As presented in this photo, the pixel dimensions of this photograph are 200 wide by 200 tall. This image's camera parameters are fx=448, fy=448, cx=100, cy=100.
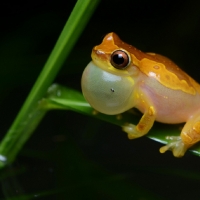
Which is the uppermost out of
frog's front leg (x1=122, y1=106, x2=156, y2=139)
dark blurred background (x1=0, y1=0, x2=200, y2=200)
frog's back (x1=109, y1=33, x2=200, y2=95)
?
frog's back (x1=109, y1=33, x2=200, y2=95)

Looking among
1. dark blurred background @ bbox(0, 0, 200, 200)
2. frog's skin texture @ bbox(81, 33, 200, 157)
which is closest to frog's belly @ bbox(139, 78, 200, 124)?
frog's skin texture @ bbox(81, 33, 200, 157)

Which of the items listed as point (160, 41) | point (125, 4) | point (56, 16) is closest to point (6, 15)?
point (56, 16)

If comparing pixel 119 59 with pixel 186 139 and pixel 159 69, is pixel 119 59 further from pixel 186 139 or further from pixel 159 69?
pixel 186 139

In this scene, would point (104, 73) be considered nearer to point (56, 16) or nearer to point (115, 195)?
point (115, 195)

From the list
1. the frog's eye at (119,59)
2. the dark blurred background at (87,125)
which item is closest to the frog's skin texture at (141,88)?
the frog's eye at (119,59)

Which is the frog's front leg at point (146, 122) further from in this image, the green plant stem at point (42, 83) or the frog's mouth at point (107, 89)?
the green plant stem at point (42, 83)

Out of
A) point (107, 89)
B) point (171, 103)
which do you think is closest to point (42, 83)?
point (107, 89)

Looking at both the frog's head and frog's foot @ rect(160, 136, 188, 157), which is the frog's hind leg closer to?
frog's foot @ rect(160, 136, 188, 157)
